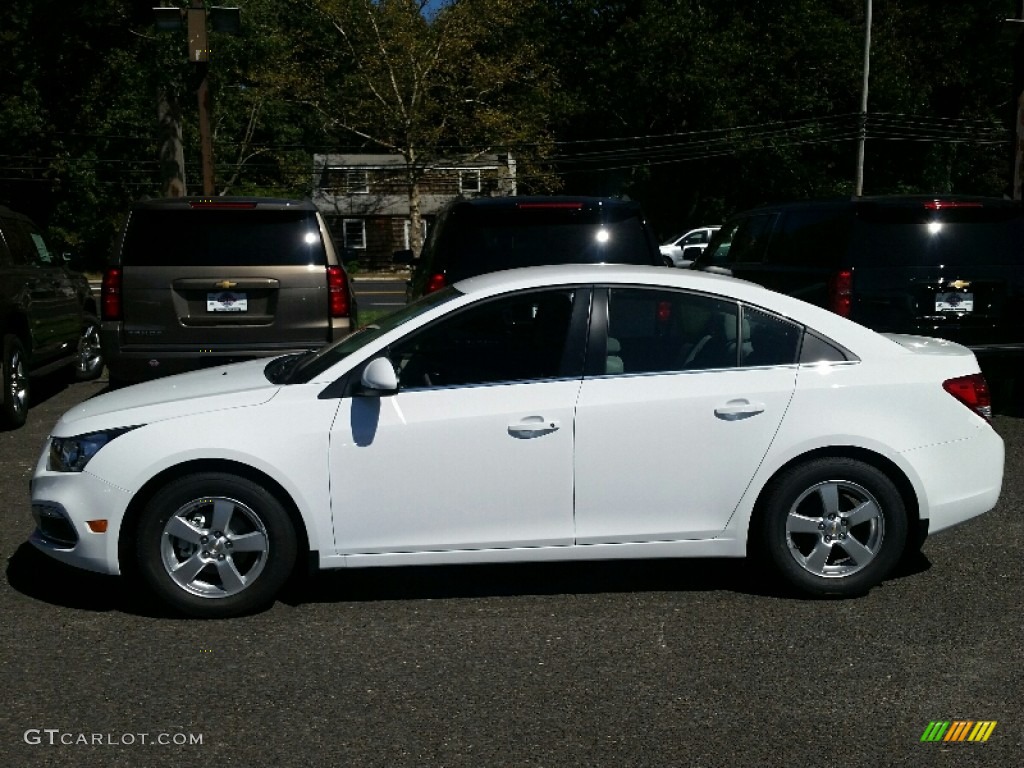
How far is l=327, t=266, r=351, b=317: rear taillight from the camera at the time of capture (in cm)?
1002

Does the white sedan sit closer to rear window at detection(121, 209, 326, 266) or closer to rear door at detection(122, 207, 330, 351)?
rear door at detection(122, 207, 330, 351)

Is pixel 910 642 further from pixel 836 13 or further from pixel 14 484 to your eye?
pixel 836 13

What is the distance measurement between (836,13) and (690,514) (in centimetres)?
6036

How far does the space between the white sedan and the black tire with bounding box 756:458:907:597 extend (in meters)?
0.01

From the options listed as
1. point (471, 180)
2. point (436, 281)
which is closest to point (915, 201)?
point (436, 281)

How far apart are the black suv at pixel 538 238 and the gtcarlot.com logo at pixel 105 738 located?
18.4ft

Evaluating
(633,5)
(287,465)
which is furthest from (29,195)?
(287,465)

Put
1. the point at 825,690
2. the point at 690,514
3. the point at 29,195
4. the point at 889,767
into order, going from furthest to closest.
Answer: the point at 29,195
the point at 690,514
the point at 825,690
the point at 889,767

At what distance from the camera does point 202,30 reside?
1867cm

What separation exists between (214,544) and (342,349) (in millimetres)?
1122

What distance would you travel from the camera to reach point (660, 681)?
492cm

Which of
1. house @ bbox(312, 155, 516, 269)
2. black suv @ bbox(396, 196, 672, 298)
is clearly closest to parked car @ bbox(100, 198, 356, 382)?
black suv @ bbox(396, 196, 672, 298)

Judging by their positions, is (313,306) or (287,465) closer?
(287,465)

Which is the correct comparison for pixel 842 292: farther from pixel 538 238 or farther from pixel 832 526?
pixel 832 526
